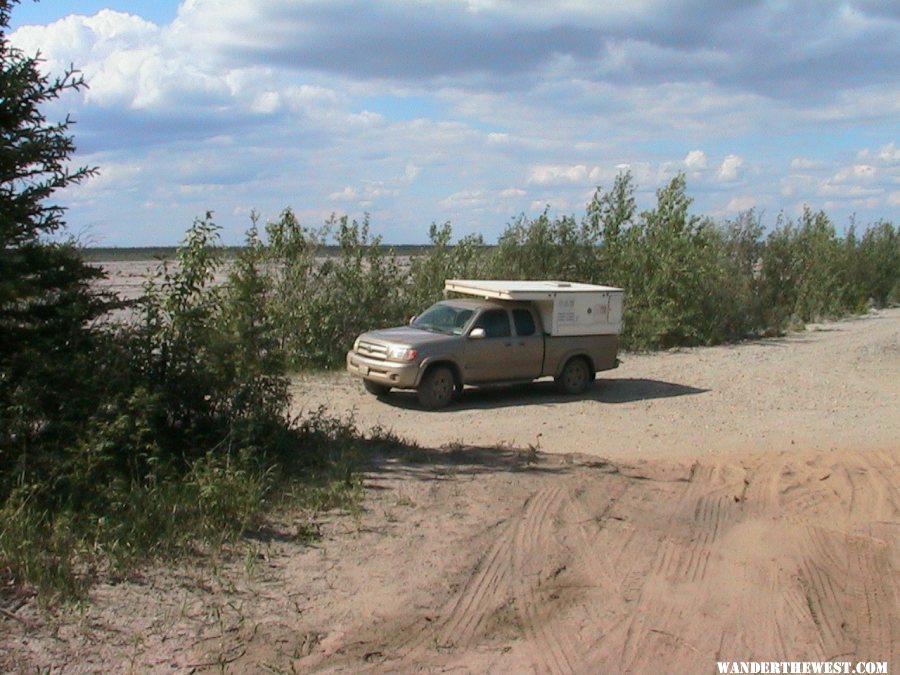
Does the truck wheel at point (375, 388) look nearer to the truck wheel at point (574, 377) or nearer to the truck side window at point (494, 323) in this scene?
the truck side window at point (494, 323)

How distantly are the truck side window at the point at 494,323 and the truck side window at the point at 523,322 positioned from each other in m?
0.20

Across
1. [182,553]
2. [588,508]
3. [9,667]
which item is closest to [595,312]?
[588,508]

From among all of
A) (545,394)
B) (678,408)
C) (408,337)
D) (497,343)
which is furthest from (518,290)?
(678,408)

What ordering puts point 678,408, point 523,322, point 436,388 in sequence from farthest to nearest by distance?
1. point 523,322
2. point 678,408
3. point 436,388

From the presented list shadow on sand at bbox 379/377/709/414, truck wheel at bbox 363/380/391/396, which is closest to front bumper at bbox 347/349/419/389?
truck wheel at bbox 363/380/391/396

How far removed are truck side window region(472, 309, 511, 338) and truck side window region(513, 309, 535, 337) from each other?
203 millimetres

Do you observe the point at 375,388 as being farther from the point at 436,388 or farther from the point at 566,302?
the point at 566,302

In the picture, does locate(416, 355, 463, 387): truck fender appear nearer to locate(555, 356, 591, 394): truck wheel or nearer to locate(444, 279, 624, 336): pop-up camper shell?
locate(444, 279, 624, 336): pop-up camper shell

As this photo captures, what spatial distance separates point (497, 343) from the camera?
1560cm

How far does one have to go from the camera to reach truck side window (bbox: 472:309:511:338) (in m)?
15.6

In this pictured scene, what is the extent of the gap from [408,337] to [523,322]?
2149 millimetres

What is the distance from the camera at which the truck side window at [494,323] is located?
51.3ft

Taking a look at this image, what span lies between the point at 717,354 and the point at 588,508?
1557 centimetres

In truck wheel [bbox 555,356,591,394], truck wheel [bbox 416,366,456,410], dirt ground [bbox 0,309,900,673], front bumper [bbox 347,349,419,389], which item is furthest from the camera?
truck wheel [bbox 555,356,591,394]
